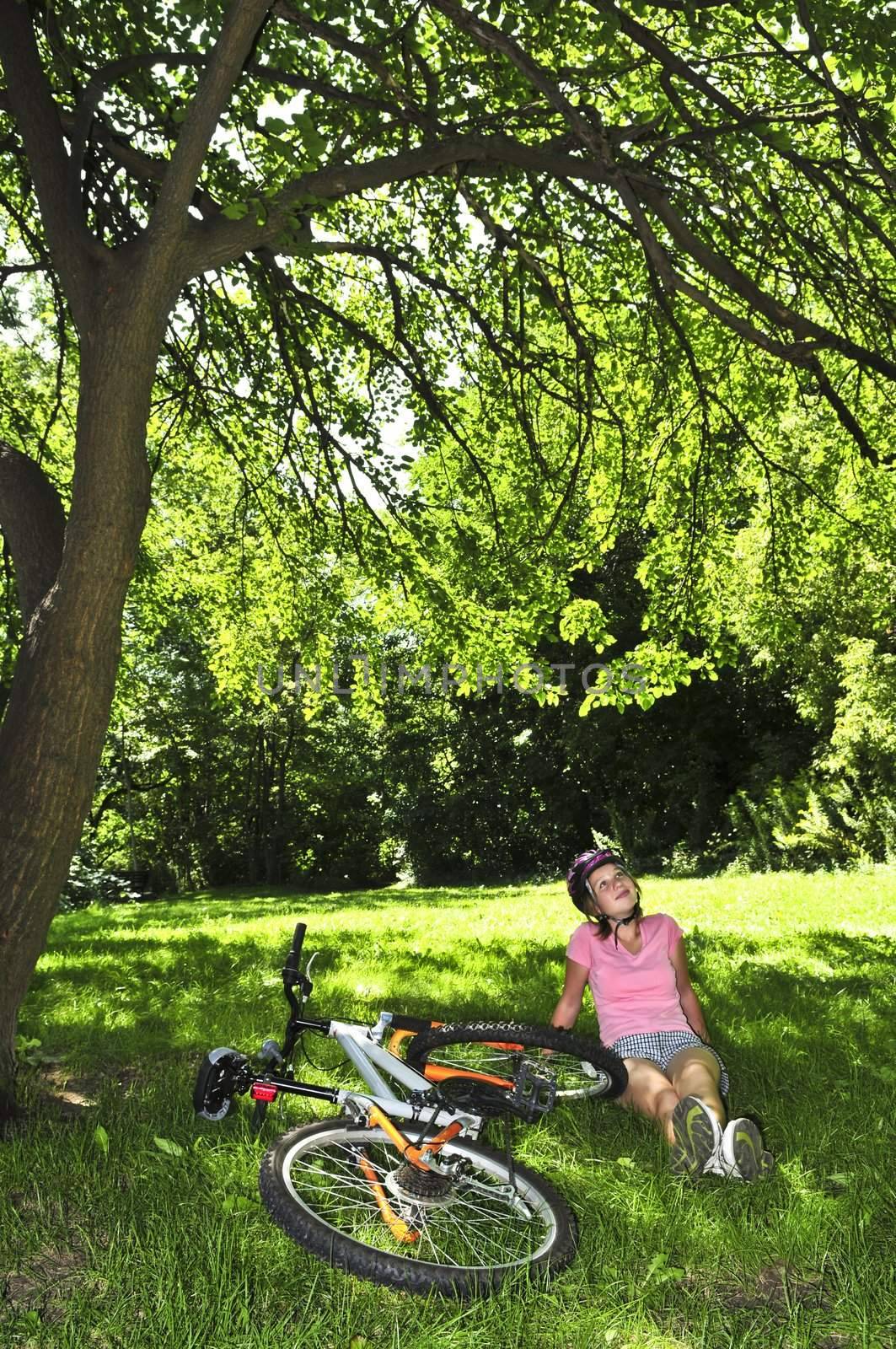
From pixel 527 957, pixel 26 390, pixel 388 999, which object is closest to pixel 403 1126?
pixel 388 999

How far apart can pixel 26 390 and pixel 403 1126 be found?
11.4m

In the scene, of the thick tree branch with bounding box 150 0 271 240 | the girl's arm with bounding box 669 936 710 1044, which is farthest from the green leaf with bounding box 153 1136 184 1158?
the thick tree branch with bounding box 150 0 271 240

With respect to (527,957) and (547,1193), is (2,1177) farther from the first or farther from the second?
(527,957)

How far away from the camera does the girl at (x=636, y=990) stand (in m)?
4.32

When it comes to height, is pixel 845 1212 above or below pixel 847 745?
below

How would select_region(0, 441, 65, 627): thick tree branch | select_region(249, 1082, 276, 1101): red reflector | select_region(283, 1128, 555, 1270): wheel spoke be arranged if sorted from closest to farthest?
1. select_region(283, 1128, 555, 1270): wheel spoke
2. select_region(249, 1082, 276, 1101): red reflector
3. select_region(0, 441, 65, 627): thick tree branch

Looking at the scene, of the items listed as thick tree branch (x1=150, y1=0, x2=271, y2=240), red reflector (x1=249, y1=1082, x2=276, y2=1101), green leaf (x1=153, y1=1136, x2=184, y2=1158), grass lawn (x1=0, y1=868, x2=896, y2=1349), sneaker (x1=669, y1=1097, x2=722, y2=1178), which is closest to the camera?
grass lawn (x1=0, y1=868, x2=896, y2=1349)

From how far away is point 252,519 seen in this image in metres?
13.0

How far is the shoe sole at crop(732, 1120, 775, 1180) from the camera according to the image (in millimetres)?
3627

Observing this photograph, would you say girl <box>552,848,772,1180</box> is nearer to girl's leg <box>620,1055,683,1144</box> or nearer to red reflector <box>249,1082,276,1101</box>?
girl's leg <box>620,1055,683,1144</box>

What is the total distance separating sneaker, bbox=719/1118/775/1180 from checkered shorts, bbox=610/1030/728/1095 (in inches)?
29.8

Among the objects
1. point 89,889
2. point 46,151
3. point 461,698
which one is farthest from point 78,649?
point 461,698

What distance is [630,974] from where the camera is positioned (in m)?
4.67

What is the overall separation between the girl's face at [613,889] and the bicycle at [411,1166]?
95 centimetres
